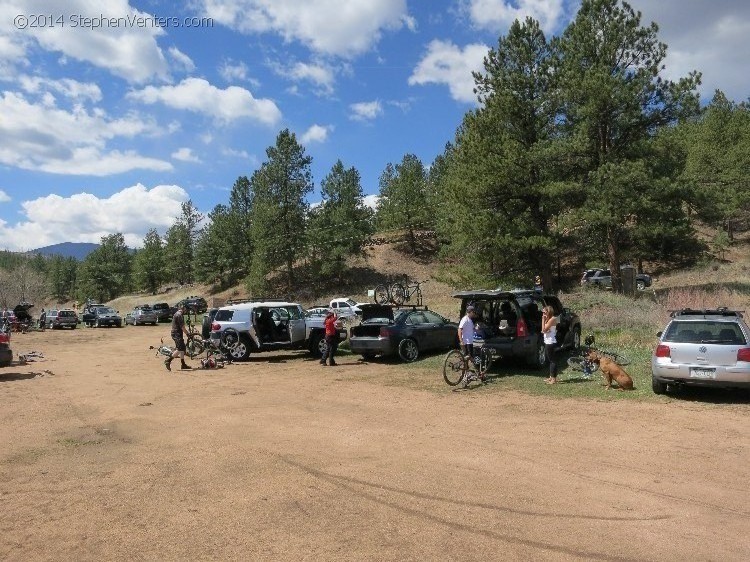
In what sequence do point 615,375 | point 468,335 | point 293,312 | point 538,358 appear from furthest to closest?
1. point 293,312
2. point 538,358
3. point 468,335
4. point 615,375

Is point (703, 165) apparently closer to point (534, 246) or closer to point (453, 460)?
point (534, 246)

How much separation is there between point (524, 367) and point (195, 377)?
8.54 meters

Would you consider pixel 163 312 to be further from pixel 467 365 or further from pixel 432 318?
pixel 467 365

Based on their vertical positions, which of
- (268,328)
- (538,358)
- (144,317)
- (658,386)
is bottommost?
(658,386)

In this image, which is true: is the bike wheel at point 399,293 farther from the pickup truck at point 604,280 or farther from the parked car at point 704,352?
the parked car at point 704,352

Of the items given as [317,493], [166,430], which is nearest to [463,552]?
[317,493]

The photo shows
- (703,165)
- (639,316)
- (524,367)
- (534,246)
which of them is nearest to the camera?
(524,367)

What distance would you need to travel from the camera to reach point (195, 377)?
14.3 m

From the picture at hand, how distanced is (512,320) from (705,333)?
451cm

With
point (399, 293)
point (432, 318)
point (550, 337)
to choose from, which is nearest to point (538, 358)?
point (550, 337)

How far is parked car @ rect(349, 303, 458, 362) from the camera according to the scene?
15.5 metres

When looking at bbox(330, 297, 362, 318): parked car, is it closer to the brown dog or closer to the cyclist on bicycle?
the cyclist on bicycle

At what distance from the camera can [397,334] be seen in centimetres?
1554

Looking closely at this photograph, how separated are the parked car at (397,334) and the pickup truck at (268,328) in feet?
4.41
